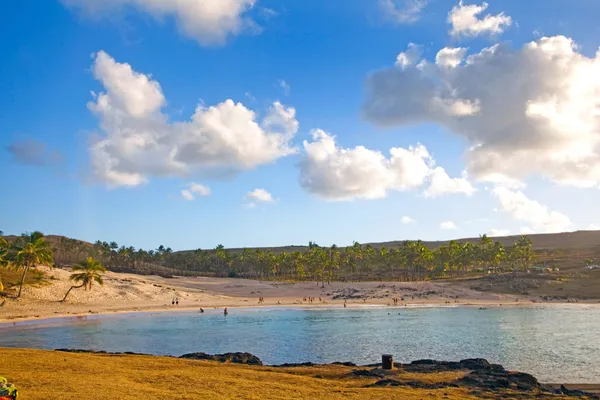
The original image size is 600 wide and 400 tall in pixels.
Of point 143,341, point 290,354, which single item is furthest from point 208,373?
point 143,341

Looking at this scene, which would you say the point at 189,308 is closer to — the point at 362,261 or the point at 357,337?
the point at 357,337

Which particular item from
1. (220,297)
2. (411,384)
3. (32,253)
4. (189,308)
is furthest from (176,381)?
(220,297)

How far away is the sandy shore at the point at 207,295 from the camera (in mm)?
81688

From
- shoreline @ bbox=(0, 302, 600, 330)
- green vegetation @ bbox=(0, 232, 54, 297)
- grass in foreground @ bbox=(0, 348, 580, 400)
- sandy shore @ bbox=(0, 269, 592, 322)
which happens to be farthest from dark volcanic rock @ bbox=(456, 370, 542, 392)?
green vegetation @ bbox=(0, 232, 54, 297)

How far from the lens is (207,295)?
12088 centimetres

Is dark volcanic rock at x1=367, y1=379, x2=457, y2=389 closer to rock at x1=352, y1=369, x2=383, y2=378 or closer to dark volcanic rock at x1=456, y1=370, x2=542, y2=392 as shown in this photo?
dark volcanic rock at x1=456, y1=370, x2=542, y2=392

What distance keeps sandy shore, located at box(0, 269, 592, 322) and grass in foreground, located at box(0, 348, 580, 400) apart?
51045mm

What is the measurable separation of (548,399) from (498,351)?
23.8 meters

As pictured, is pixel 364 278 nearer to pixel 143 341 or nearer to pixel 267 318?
pixel 267 318

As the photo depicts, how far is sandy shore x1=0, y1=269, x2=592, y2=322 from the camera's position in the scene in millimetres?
81688

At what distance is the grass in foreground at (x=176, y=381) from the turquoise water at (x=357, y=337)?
39.0ft

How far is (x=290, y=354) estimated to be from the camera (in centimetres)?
4188

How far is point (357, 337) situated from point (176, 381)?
113 ft

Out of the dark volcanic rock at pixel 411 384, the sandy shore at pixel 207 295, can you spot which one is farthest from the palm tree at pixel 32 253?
the dark volcanic rock at pixel 411 384
